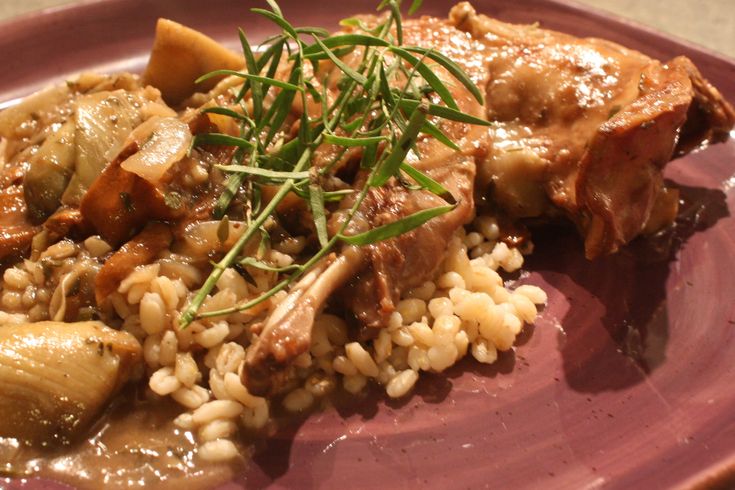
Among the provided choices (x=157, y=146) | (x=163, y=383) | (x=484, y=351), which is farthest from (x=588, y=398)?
(x=157, y=146)

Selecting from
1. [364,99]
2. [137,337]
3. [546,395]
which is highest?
[364,99]

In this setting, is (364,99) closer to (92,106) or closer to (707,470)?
(92,106)

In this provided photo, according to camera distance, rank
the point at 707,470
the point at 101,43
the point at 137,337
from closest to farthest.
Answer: the point at 707,470, the point at 137,337, the point at 101,43

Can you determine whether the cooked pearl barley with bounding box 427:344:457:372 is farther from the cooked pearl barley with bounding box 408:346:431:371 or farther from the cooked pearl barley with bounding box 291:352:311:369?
the cooked pearl barley with bounding box 291:352:311:369

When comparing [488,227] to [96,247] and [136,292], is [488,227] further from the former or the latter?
[96,247]

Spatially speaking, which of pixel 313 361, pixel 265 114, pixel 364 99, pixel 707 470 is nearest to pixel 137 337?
pixel 313 361

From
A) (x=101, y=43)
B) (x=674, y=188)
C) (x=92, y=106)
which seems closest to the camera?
(x=92, y=106)

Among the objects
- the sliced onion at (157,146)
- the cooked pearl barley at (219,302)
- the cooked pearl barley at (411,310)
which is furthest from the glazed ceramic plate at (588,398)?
the sliced onion at (157,146)
